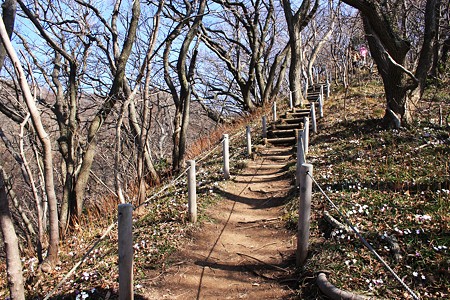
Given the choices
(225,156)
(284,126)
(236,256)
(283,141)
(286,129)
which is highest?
(284,126)

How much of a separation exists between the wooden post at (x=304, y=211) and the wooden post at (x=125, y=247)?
1974 mm

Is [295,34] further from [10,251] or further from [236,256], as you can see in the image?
[10,251]

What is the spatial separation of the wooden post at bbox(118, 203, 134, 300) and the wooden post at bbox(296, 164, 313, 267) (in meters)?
1.97

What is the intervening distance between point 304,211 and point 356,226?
1080mm

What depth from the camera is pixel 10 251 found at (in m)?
3.05

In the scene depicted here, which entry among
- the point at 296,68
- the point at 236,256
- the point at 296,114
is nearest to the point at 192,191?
the point at 236,256

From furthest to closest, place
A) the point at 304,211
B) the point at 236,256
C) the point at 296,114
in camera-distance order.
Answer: the point at 296,114
the point at 236,256
the point at 304,211

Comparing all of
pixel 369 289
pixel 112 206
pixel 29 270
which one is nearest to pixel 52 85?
pixel 112 206

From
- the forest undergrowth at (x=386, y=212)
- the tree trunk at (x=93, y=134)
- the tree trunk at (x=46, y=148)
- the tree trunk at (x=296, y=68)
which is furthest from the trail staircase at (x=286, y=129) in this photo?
the tree trunk at (x=46, y=148)

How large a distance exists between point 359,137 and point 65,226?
321 inches

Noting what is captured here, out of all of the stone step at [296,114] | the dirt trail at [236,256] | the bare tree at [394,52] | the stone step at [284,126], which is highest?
the bare tree at [394,52]

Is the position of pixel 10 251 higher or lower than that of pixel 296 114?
lower

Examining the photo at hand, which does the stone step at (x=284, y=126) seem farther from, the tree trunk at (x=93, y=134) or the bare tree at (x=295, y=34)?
the tree trunk at (x=93, y=134)

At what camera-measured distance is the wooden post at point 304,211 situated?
3719 millimetres
